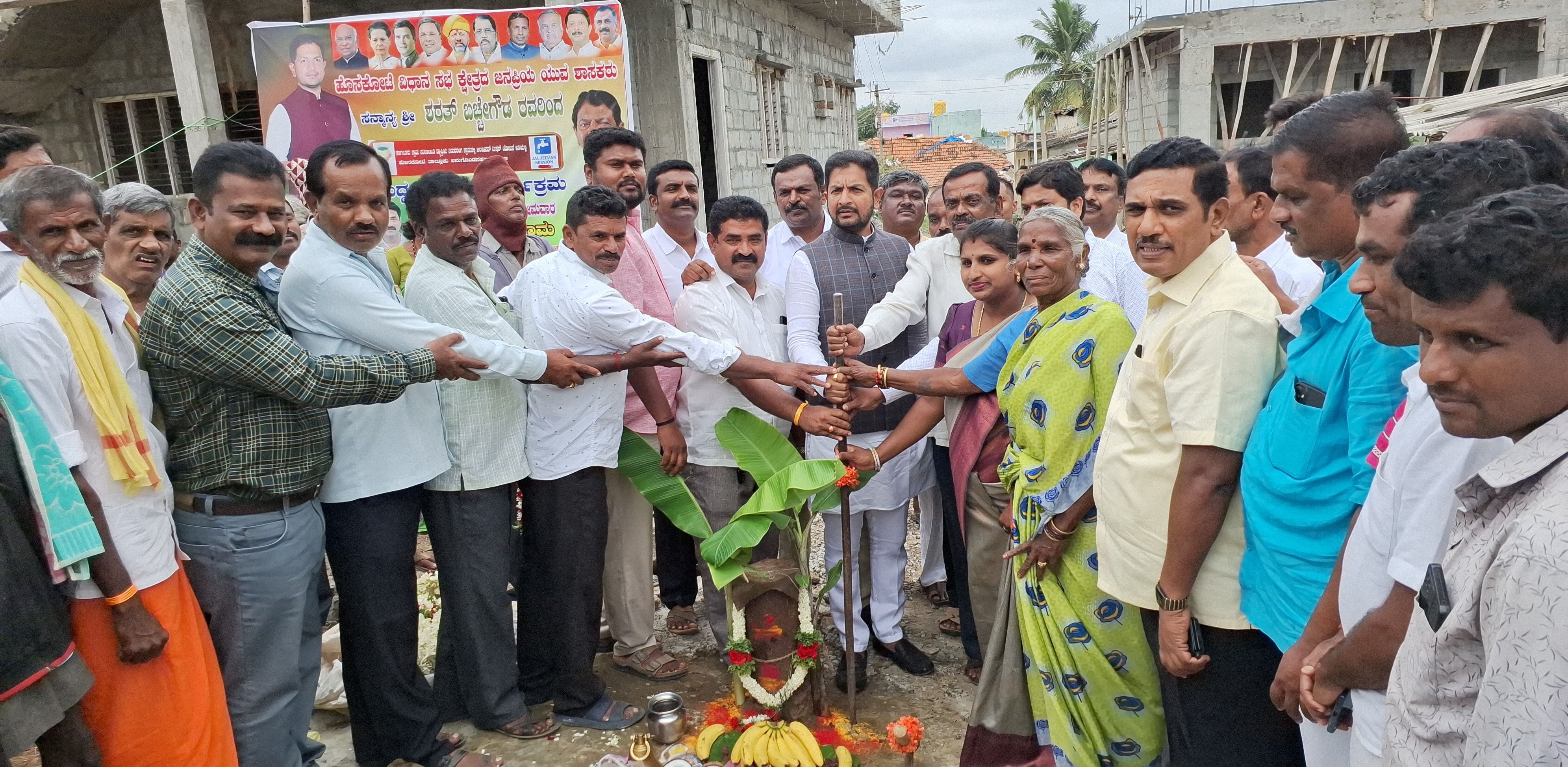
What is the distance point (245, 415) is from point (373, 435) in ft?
1.36

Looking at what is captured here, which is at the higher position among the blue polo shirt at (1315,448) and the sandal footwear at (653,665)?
the blue polo shirt at (1315,448)

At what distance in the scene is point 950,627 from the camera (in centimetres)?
448

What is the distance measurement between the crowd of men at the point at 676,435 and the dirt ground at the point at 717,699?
3.6 inches

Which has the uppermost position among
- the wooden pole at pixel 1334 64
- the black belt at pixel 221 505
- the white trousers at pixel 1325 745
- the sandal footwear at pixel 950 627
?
the wooden pole at pixel 1334 64

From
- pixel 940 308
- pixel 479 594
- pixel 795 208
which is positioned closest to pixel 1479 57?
pixel 795 208

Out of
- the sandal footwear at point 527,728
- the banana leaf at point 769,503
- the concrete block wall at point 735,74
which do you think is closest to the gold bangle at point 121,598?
the sandal footwear at point 527,728

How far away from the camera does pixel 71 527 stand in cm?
236

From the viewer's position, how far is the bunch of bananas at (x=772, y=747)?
3.24 m

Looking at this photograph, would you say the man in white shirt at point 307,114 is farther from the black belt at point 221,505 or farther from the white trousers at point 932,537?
the white trousers at point 932,537

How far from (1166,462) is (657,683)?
105 inches

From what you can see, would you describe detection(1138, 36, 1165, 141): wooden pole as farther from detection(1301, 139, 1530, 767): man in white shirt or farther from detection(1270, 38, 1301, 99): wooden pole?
detection(1301, 139, 1530, 767): man in white shirt

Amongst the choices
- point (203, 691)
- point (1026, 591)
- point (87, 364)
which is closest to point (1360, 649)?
point (1026, 591)

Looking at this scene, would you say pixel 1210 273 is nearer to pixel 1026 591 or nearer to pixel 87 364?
pixel 1026 591

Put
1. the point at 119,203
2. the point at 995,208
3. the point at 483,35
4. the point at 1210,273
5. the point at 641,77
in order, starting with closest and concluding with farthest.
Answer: the point at 1210,273, the point at 119,203, the point at 995,208, the point at 483,35, the point at 641,77
